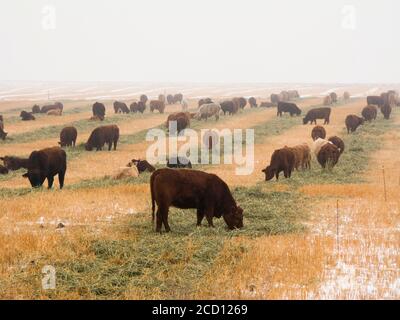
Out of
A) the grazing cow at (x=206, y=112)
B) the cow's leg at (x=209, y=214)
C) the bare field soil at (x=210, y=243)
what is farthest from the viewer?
the grazing cow at (x=206, y=112)

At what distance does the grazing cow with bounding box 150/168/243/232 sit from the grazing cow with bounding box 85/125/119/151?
22145 mm

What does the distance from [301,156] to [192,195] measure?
13.7m

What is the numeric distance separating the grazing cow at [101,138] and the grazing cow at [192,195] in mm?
22145

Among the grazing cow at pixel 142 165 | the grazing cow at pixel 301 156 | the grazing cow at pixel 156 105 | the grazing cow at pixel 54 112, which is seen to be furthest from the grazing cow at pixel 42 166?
the grazing cow at pixel 156 105

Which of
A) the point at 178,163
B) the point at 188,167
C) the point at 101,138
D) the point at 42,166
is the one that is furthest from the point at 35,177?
the point at 101,138

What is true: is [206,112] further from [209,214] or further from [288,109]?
[209,214]

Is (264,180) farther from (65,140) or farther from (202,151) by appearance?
(65,140)

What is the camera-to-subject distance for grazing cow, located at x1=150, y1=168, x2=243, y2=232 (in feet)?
40.4

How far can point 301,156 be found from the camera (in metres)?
25.4

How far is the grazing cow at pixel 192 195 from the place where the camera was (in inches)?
485

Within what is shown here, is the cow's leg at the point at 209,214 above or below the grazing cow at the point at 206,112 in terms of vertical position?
above

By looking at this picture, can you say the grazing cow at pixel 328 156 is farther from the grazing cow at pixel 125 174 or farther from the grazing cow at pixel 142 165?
the grazing cow at pixel 125 174
